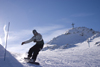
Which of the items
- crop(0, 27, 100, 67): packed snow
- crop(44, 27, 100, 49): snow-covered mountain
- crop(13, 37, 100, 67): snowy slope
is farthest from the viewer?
crop(44, 27, 100, 49): snow-covered mountain

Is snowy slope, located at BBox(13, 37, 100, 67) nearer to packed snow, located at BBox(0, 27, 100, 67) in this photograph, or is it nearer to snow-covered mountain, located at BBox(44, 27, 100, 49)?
packed snow, located at BBox(0, 27, 100, 67)

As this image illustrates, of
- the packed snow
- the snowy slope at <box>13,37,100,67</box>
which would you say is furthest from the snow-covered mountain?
the snowy slope at <box>13,37,100,67</box>

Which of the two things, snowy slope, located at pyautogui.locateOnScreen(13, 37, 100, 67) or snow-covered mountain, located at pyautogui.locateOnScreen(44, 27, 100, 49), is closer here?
snowy slope, located at pyautogui.locateOnScreen(13, 37, 100, 67)

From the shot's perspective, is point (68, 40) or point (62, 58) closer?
point (62, 58)

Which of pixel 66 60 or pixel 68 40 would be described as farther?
pixel 68 40

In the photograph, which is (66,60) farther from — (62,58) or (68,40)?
(68,40)

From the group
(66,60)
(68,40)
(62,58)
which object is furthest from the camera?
(68,40)

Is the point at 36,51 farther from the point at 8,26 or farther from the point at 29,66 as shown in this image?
the point at 8,26

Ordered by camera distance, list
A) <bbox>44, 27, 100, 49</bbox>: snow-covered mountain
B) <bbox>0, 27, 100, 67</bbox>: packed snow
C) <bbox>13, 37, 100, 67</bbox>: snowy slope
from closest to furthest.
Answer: <bbox>0, 27, 100, 67</bbox>: packed snow, <bbox>13, 37, 100, 67</bbox>: snowy slope, <bbox>44, 27, 100, 49</bbox>: snow-covered mountain

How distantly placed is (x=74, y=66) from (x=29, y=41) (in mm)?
2746

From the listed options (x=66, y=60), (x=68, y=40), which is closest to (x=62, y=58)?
(x=66, y=60)

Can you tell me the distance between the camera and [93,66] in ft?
15.6

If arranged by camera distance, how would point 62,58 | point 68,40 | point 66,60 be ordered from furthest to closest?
point 68,40 < point 62,58 < point 66,60

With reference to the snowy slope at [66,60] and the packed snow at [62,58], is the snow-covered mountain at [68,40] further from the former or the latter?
the snowy slope at [66,60]
